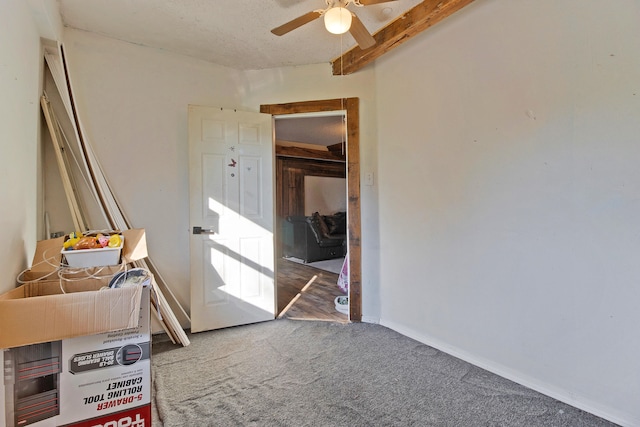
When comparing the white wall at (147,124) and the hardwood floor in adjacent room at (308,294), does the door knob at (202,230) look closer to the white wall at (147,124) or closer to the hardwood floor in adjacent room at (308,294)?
the white wall at (147,124)

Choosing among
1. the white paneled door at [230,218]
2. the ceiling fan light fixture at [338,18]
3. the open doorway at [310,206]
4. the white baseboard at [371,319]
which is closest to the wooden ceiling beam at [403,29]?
the ceiling fan light fixture at [338,18]

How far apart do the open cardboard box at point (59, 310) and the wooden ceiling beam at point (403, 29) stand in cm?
247

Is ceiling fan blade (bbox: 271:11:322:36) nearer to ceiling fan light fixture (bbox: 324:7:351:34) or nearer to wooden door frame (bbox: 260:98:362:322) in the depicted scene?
ceiling fan light fixture (bbox: 324:7:351:34)

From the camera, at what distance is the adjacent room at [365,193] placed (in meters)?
1.57

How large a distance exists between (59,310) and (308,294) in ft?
9.61

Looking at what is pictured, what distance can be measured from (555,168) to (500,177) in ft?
1.02

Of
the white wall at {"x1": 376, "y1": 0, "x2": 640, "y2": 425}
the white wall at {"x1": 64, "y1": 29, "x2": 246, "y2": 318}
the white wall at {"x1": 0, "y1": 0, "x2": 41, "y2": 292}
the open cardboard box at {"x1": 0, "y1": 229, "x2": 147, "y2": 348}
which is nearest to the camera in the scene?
the open cardboard box at {"x1": 0, "y1": 229, "x2": 147, "y2": 348}

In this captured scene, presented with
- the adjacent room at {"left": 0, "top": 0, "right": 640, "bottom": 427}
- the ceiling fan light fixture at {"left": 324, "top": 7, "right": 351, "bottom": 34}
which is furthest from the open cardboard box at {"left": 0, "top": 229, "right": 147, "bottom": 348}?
the ceiling fan light fixture at {"left": 324, "top": 7, "right": 351, "bottom": 34}

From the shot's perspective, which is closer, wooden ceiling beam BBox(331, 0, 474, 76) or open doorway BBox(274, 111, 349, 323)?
wooden ceiling beam BBox(331, 0, 474, 76)

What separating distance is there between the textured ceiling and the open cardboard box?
1.94 metres

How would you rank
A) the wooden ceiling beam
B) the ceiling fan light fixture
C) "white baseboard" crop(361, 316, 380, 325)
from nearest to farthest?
1. the ceiling fan light fixture
2. the wooden ceiling beam
3. "white baseboard" crop(361, 316, 380, 325)

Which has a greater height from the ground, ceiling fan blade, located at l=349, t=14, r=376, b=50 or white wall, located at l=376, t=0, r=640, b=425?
ceiling fan blade, located at l=349, t=14, r=376, b=50

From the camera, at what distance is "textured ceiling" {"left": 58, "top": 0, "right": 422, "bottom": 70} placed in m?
2.14

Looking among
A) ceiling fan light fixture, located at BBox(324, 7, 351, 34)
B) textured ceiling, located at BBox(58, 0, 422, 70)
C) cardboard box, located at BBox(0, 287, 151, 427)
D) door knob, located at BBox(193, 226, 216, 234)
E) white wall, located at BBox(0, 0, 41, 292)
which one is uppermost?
textured ceiling, located at BBox(58, 0, 422, 70)
